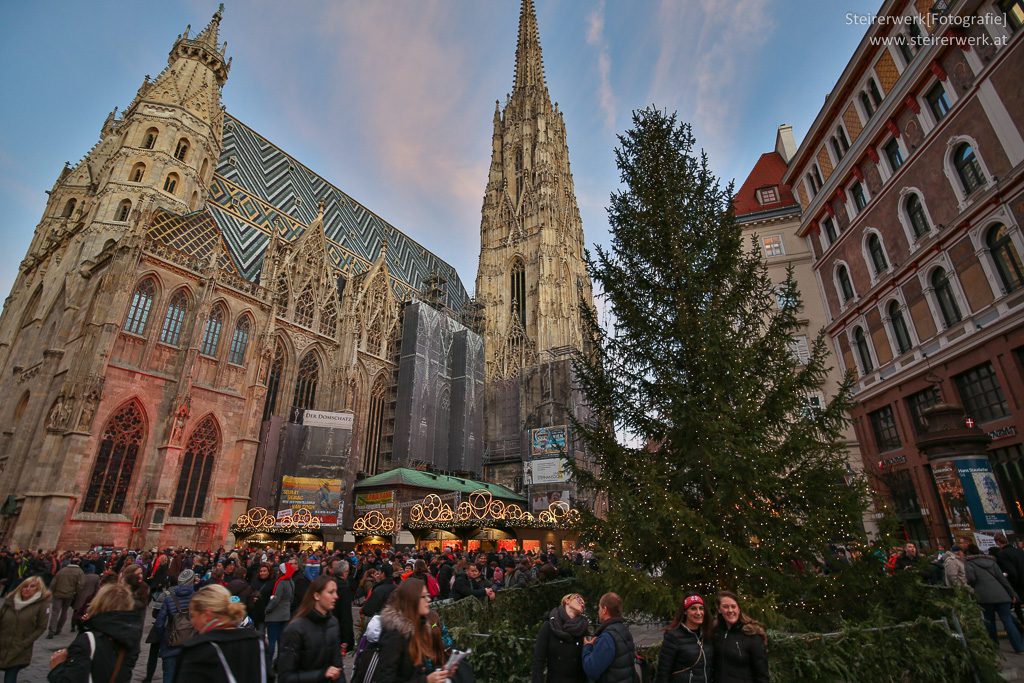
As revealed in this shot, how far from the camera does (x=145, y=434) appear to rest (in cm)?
2050

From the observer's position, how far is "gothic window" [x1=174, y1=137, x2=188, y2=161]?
2774cm

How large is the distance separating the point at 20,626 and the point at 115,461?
19361 mm

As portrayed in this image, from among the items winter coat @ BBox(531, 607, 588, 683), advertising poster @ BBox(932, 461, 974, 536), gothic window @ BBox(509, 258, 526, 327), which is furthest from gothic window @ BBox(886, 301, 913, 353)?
gothic window @ BBox(509, 258, 526, 327)

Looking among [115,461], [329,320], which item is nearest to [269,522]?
[115,461]

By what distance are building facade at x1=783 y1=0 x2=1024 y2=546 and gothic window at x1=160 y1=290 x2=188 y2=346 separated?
25.6m

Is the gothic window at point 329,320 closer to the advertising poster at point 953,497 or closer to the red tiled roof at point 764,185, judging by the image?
the red tiled roof at point 764,185

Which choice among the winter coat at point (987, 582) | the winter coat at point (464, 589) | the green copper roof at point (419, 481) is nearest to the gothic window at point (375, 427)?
the green copper roof at point (419, 481)

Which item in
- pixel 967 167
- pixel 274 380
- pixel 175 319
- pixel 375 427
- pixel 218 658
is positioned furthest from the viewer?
pixel 375 427

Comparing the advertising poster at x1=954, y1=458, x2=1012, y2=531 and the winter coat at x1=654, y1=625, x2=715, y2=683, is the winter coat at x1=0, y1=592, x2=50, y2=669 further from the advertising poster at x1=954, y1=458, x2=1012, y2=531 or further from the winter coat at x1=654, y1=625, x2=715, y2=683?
the advertising poster at x1=954, y1=458, x2=1012, y2=531

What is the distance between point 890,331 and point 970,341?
3.55 m

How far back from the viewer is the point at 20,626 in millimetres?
4172

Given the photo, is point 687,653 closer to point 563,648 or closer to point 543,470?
point 563,648

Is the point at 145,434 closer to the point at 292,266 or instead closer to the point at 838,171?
the point at 292,266

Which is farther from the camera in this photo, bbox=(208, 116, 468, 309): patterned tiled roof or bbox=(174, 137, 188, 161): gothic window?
bbox=(208, 116, 468, 309): patterned tiled roof
